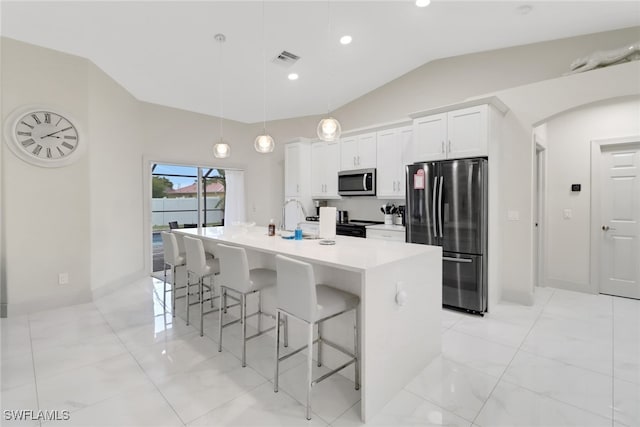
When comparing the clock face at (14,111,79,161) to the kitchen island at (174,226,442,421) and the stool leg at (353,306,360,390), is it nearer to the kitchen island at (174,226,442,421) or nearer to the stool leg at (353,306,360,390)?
the kitchen island at (174,226,442,421)

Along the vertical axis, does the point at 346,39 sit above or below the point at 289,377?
above

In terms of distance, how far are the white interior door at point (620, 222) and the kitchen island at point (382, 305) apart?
334 cm

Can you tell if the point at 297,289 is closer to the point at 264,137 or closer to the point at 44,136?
the point at 264,137

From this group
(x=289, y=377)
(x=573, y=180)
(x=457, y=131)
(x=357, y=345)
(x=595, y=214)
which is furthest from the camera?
(x=573, y=180)

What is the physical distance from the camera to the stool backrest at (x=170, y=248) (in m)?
3.51

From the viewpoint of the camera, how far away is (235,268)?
8.19ft

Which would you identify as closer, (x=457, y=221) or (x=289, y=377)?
(x=289, y=377)

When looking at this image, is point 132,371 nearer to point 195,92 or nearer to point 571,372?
point 571,372

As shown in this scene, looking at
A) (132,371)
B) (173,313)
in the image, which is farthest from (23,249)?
(132,371)

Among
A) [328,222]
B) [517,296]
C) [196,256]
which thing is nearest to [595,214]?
[517,296]

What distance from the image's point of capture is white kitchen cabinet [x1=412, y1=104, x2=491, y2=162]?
11.4 feet

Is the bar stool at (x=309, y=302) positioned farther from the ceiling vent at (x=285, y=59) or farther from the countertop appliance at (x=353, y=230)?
the ceiling vent at (x=285, y=59)

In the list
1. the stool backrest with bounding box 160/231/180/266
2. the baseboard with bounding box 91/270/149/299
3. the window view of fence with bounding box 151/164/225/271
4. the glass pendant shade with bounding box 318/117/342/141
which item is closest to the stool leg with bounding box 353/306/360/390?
the glass pendant shade with bounding box 318/117/342/141

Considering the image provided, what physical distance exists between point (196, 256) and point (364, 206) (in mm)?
3205
